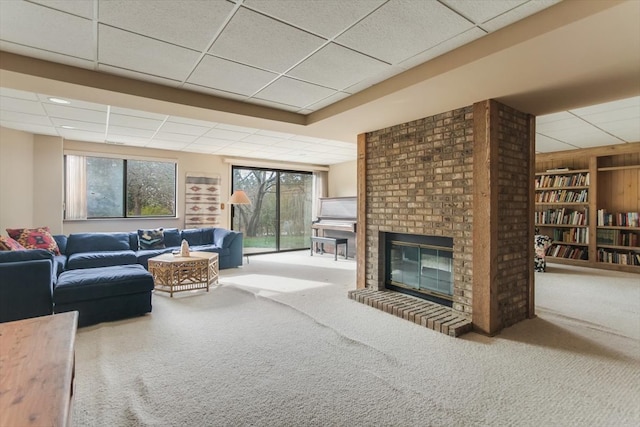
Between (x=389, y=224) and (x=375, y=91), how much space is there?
169 centimetres

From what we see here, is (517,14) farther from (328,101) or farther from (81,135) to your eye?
(81,135)

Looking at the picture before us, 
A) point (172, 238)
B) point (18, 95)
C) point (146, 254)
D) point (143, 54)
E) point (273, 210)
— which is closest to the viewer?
point (143, 54)

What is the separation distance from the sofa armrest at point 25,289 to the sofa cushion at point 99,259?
6.29 ft

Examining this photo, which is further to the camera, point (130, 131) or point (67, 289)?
point (130, 131)

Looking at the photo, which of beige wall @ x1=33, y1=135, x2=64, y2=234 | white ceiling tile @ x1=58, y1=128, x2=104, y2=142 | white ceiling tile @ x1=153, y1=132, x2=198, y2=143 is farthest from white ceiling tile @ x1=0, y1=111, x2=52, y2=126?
white ceiling tile @ x1=153, y1=132, x2=198, y2=143

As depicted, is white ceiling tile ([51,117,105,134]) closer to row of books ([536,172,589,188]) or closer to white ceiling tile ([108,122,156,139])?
white ceiling tile ([108,122,156,139])

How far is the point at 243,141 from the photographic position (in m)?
5.55

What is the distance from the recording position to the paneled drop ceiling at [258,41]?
1.80 meters

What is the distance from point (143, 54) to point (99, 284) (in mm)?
2275

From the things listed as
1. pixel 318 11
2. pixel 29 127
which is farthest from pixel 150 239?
pixel 318 11

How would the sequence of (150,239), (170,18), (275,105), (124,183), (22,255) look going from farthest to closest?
(124,183) → (150,239) → (275,105) → (22,255) → (170,18)

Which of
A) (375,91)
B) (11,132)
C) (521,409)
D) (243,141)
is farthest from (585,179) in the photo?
(11,132)

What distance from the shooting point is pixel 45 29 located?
2.02 m

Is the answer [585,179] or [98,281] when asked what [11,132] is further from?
[585,179]
